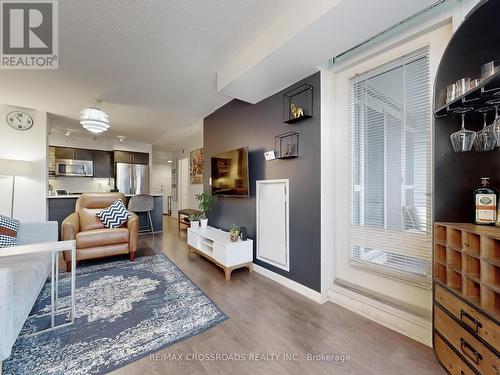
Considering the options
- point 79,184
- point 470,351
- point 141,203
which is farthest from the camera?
point 79,184

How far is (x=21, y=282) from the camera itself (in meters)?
1.43

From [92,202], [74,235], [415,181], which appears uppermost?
[415,181]

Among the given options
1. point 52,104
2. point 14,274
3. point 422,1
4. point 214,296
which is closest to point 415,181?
point 422,1

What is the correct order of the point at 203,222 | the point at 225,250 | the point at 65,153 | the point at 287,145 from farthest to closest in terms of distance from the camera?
the point at 65,153
the point at 203,222
the point at 225,250
the point at 287,145

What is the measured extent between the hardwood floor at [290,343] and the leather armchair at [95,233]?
1719mm

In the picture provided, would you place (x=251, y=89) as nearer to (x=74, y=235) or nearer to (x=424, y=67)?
(x=424, y=67)

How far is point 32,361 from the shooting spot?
1357 millimetres

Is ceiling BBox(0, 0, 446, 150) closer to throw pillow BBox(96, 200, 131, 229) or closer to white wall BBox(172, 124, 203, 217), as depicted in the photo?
throw pillow BBox(96, 200, 131, 229)

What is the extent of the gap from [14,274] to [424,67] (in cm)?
340

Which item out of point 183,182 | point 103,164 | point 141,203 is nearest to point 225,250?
point 141,203

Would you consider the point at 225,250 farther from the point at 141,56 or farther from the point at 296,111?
the point at 141,56

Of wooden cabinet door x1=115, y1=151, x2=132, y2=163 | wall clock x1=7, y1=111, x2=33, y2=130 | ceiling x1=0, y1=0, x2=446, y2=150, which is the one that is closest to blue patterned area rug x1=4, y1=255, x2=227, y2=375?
ceiling x1=0, y1=0, x2=446, y2=150

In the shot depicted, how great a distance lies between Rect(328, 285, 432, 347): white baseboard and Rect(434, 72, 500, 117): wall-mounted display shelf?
1.46 metres

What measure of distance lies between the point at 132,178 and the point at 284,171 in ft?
17.9
